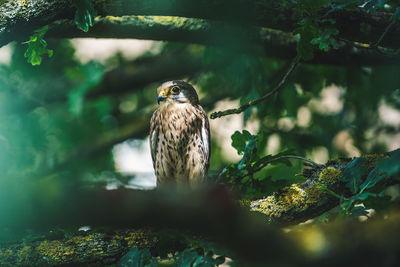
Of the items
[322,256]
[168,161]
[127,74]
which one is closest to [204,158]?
[168,161]

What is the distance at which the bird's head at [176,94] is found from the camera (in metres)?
3.89

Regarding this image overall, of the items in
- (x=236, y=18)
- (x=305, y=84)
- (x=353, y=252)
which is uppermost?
(x=305, y=84)

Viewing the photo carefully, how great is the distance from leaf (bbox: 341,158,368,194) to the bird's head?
77.9 inches

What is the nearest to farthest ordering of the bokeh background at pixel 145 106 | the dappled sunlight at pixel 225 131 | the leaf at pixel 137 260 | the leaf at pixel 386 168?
the leaf at pixel 386 168 < the leaf at pixel 137 260 < the bokeh background at pixel 145 106 < the dappled sunlight at pixel 225 131

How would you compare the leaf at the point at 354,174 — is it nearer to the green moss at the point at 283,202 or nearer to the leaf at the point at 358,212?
the leaf at the point at 358,212

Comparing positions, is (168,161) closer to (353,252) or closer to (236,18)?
(236,18)

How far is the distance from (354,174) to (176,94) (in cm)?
212

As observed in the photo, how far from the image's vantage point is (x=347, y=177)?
2209 mm

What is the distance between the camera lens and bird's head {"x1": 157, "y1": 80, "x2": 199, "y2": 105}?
389cm

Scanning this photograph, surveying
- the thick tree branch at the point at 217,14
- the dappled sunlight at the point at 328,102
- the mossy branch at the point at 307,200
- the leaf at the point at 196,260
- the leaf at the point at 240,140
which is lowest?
the leaf at the point at 196,260

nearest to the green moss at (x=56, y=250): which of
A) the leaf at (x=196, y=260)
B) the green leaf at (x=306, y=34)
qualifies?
the leaf at (x=196, y=260)

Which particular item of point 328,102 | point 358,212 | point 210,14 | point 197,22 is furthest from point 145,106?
point 358,212

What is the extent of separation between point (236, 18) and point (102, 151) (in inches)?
142

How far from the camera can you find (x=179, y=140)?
370 cm
